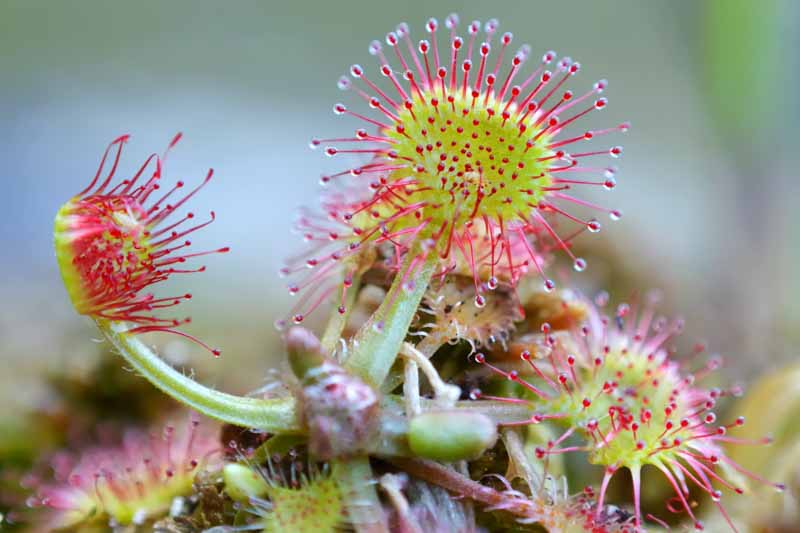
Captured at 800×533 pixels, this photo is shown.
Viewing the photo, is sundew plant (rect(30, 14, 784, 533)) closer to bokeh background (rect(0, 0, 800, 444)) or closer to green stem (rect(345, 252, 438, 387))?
green stem (rect(345, 252, 438, 387))

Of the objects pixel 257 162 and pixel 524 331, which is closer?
pixel 524 331

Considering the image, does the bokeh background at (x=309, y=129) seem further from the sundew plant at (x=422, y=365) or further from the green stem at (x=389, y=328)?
the green stem at (x=389, y=328)

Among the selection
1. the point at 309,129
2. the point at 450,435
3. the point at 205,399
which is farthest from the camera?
the point at 309,129

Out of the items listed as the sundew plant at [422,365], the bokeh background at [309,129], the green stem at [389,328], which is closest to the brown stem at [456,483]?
the sundew plant at [422,365]

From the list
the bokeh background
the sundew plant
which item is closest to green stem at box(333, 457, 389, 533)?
the sundew plant

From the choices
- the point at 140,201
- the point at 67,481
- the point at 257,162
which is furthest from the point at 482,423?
the point at 257,162

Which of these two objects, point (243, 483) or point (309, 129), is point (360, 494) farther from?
point (309, 129)

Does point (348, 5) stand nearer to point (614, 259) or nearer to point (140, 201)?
point (614, 259)

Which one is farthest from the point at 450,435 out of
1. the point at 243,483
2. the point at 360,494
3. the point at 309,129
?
the point at 309,129
